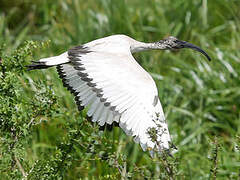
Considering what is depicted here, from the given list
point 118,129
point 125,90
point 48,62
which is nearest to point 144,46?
point 118,129

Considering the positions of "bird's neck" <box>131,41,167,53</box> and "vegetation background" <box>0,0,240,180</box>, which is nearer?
"vegetation background" <box>0,0,240,180</box>

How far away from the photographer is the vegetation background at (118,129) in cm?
265

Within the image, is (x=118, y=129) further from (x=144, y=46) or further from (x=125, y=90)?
(x=125, y=90)

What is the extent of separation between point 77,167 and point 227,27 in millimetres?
2995

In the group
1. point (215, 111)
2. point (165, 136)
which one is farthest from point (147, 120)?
point (215, 111)

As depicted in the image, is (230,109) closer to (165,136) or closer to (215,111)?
(215,111)

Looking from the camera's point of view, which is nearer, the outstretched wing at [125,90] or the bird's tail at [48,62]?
the outstretched wing at [125,90]

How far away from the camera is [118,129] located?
3.94m

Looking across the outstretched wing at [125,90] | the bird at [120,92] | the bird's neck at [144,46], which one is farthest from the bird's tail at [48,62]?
the bird's neck at [144,46]

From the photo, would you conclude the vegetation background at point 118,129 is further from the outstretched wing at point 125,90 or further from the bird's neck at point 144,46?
the bird's neck at point 144,46

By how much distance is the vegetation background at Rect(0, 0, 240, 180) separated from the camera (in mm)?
2648

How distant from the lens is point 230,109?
4.55 metres

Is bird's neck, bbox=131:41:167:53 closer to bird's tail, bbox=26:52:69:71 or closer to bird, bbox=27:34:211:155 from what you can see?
bird, bbox=27:34:211:155

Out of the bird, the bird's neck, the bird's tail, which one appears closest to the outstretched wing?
the bird
